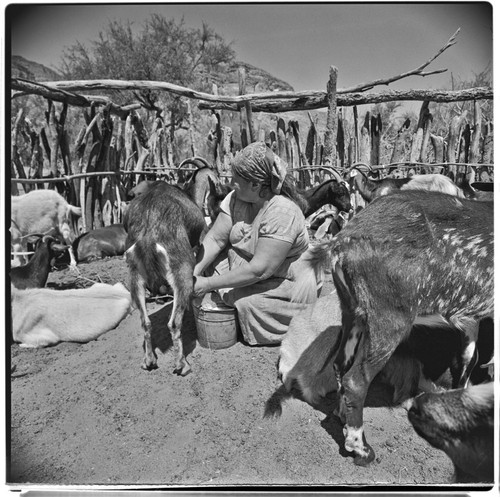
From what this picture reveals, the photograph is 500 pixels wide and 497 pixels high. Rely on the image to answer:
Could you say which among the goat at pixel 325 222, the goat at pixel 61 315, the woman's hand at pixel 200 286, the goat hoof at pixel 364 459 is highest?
the goat at pixel 325 222

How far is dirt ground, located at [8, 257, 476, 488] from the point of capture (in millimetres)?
2240

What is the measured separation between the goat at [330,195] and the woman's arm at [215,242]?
10.9ft

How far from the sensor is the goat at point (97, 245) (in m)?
6.48

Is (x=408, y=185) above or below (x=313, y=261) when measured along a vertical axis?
above

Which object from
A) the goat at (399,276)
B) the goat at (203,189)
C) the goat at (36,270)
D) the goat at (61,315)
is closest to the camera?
the goat at (399,276)

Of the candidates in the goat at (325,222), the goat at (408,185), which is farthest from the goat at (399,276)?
the goat at (325,222)

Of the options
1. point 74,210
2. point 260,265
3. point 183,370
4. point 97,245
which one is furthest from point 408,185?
point 74,210

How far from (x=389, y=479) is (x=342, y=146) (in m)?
7.71

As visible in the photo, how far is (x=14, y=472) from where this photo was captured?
226cm

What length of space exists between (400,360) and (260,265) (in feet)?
3.77

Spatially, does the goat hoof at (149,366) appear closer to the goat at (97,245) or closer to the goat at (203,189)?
the goat at (203,189)

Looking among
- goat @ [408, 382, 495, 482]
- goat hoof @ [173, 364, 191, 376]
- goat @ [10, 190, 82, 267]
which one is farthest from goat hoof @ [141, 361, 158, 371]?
goat @ [10, 190, 82, 267]

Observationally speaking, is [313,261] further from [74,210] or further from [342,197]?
[74,210]

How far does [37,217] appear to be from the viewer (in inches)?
223
